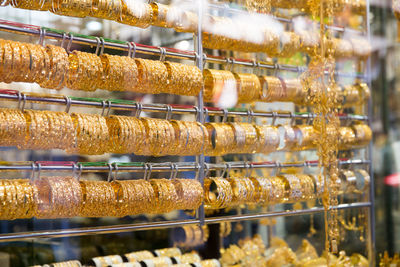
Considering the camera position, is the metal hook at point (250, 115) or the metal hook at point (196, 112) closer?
the metal hook at point (196, 112)

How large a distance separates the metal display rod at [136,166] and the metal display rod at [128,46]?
43 centimetres

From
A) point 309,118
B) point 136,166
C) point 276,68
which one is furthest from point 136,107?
point 309,118

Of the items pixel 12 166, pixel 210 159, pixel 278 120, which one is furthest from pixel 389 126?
pixel 12 166

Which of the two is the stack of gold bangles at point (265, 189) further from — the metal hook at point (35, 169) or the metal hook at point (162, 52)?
the metal hook at point (35, 169)

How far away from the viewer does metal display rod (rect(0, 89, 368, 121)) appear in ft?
5.98

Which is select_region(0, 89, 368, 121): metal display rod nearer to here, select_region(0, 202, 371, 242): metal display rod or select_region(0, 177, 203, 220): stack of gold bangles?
select_region(0, 177, 203, 220): stack of gold bangles

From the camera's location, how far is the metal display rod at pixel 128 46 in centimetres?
185

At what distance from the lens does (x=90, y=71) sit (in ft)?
6.14

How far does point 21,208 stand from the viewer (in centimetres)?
170

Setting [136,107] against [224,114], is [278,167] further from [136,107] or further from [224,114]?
[136,107]

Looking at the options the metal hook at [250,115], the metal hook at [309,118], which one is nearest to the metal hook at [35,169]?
the metal hook at [250,115]

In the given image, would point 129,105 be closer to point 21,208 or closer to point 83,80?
point 83,80

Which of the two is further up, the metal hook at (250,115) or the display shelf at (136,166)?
the metal hook at (250,115)

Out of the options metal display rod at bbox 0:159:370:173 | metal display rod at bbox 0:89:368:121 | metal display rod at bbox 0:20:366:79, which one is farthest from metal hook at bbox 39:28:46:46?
metal display rod at bbox 0:159:370:173
